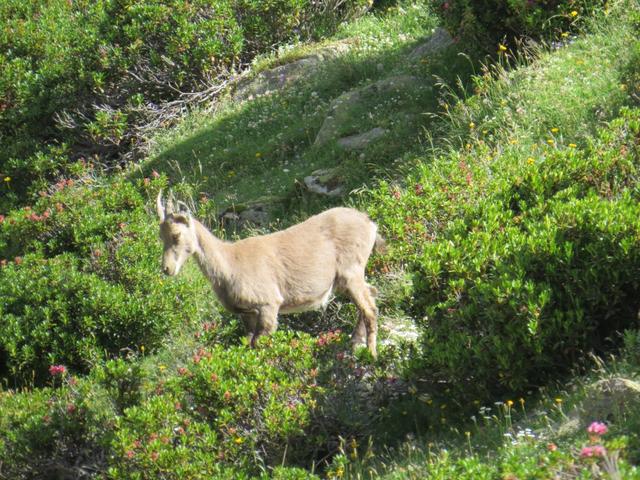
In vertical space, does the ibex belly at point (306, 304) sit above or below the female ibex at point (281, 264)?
below

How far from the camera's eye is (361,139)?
45.8 feet

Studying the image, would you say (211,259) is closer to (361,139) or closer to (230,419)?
(230,419)

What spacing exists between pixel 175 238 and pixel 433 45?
7.72 m

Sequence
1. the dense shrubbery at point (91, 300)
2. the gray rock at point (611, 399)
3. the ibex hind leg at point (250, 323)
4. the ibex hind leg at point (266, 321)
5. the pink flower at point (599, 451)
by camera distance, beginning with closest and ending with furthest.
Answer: the pink flower at point (599, 451), the gray rock at point (611, 399), the ibex hind leg at point (266, 321), the ibex hind leg at point (250, 323), the dense shrubbery at point (91, 300)

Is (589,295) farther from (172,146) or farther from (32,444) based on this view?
(172,146)

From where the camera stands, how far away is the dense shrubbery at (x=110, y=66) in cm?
1736

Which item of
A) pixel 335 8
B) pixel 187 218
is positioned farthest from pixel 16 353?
pixel 335 8

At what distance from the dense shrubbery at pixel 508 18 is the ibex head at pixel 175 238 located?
6061 millimetres

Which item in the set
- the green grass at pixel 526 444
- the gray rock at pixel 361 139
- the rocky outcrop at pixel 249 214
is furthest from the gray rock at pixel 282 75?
the green grass at pixel 526 444

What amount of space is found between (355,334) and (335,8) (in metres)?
10.5

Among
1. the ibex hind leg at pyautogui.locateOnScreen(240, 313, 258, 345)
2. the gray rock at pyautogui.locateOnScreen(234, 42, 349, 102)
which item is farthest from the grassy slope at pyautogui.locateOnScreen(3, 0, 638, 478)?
the ibex hind leg at pyautogui.locateOnScreen(240, 313, 258, 345)

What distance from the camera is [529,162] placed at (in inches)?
392

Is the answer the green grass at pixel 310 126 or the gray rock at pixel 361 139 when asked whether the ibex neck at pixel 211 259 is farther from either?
the gray rock at pixel 361 139

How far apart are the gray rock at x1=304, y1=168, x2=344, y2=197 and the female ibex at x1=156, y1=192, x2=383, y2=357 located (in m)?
3.14
